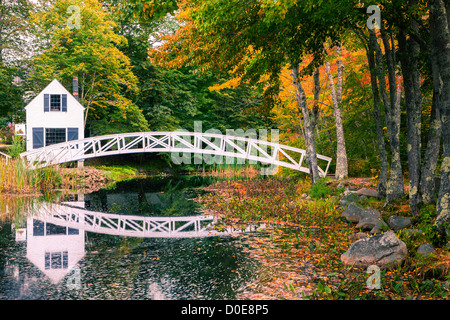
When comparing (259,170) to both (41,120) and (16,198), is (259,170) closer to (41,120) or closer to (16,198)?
(41,120)

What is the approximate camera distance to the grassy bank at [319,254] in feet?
17.0

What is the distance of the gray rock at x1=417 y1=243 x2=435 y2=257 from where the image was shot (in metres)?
6.06

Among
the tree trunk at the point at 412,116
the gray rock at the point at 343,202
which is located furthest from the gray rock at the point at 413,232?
the gray rock at the point at 343,202

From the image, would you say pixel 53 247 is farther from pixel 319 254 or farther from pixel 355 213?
pixel 355 213

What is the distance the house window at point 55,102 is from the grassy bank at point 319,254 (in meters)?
16.2

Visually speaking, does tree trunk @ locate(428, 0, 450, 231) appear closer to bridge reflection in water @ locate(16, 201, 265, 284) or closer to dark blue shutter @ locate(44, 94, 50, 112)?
bridge reflection in water @ locate(16, 201, 265, 284)

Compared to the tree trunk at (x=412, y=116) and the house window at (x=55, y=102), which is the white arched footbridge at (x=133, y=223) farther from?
the house window at (x=55, y=102)

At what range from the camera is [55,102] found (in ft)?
81.4

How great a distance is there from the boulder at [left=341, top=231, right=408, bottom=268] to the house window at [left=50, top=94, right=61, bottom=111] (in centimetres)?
2251

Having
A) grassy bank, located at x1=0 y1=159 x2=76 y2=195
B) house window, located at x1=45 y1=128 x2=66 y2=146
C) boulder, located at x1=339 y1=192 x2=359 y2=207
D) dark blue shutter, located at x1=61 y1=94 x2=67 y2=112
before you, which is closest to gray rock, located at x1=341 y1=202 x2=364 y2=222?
boulder, located at x1=339 y1=192 x2=359 y2=207

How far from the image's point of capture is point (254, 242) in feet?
26.6
